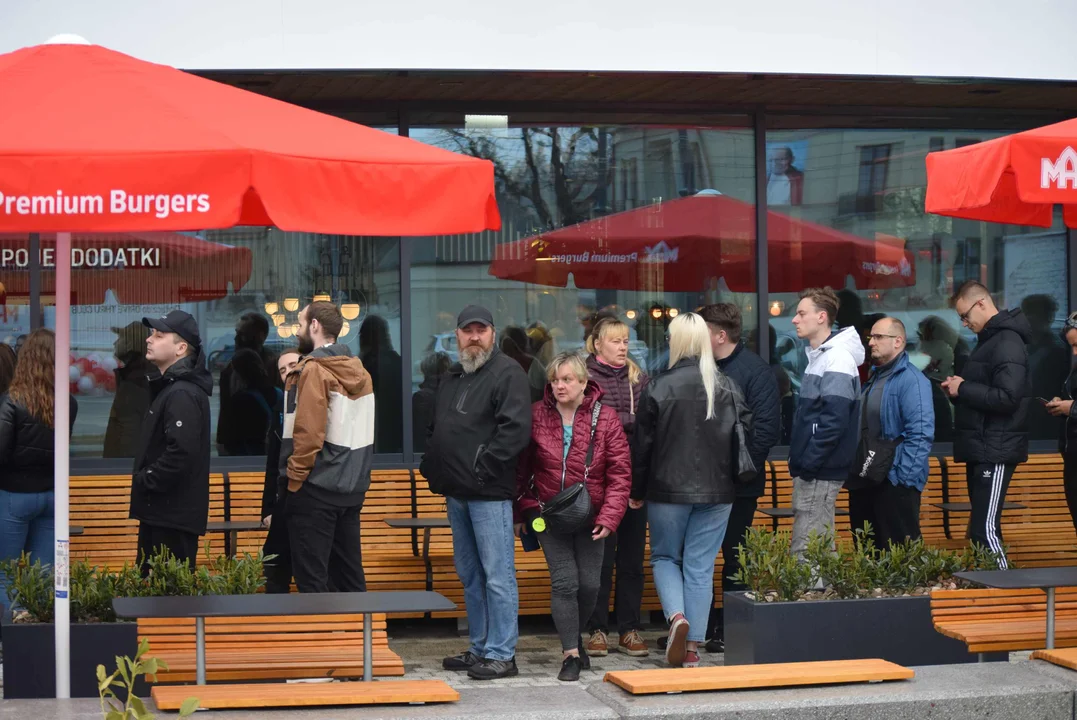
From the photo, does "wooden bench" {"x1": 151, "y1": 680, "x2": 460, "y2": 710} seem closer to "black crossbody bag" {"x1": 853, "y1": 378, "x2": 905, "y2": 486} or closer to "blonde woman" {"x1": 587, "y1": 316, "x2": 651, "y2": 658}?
"blonde woman" {"x1": 587, "y1": 316, "x2": 651, "y2": 658}

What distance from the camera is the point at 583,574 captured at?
6.79 meters

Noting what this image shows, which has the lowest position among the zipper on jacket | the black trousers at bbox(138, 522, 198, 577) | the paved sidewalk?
the paved sidewalk

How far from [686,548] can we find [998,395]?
2031 mm

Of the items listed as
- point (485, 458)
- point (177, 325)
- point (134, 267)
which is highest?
point (134, 267)

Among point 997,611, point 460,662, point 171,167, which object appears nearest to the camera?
point 171,167

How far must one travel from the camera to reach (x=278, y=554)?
7086 mm

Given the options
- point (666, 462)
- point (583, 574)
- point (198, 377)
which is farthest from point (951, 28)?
point (198, 377)

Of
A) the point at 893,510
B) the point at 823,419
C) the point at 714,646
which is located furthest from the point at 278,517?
the point at 893,510

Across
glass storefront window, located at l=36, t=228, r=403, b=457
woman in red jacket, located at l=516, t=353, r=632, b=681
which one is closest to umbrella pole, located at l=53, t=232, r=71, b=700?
woman in red jacket, located at l=516, t=353, r=632, b=681

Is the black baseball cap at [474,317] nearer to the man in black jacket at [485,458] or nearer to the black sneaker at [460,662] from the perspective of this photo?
the man in black jacket at [485,458]

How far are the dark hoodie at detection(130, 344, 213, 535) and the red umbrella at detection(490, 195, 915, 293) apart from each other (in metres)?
3.47

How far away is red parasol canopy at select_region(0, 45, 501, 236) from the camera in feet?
13.5

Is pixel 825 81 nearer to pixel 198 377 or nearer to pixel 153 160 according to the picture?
pixel 198 377

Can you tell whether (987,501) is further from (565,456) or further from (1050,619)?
(565,456)
